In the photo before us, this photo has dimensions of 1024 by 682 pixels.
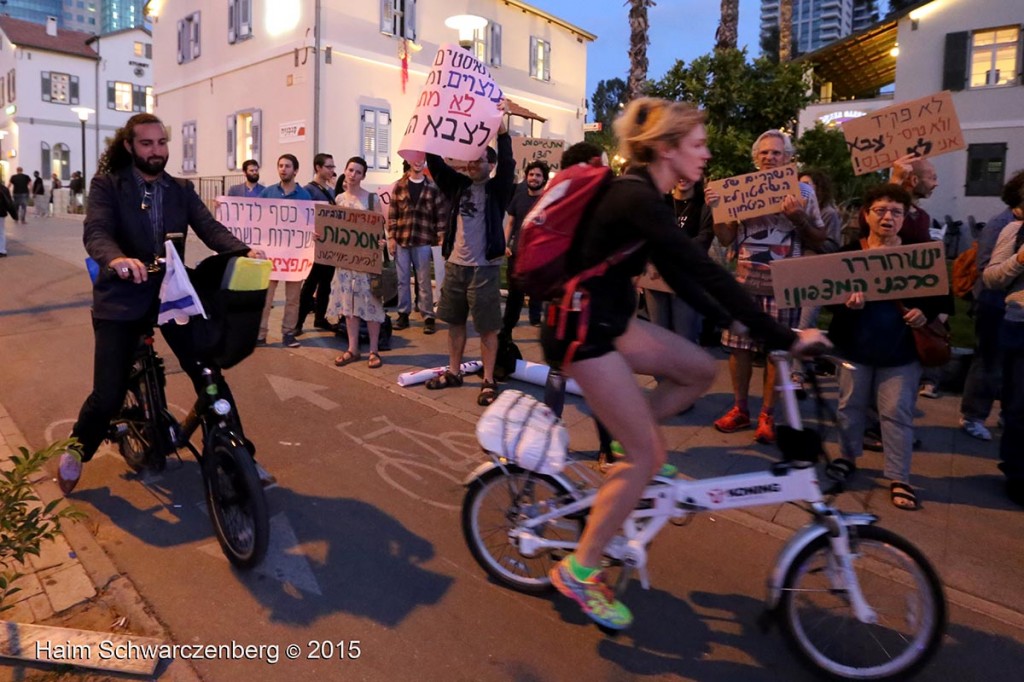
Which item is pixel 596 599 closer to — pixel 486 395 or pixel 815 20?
pixel 486 395

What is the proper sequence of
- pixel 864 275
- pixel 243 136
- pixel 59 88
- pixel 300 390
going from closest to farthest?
1. pixel 864 275
2. pixel 300 390
3. pixel 243 136
4. pixel 59 88

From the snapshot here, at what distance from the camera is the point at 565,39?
96.0ft

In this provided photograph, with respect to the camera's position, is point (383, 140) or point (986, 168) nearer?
point (383, 140)

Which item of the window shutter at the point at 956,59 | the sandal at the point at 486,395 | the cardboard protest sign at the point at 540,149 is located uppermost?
the window shutter at the point at 956,59

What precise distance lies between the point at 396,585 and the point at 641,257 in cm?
188

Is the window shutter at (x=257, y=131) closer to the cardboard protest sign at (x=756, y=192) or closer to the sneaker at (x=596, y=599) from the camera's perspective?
the cardboard protest sign at (x=756, y=192)

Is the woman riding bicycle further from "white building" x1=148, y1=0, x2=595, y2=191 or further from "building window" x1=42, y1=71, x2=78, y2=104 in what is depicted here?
"building window" x1=42, y1=71, x2=78, y2=104

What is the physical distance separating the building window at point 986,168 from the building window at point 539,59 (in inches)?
545

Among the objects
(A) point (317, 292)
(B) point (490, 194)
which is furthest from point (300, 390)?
(A) point (317, 292)

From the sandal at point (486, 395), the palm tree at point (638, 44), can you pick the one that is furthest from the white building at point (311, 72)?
the sandal at point (486, 395)

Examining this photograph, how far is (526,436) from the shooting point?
3.26m

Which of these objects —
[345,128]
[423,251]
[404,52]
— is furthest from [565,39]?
[423,251]

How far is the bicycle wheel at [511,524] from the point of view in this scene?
341 cm

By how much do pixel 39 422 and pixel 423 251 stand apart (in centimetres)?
443
